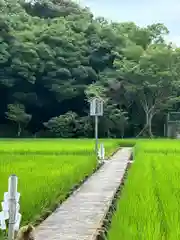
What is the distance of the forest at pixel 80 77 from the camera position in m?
37.7

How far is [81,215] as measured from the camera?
21.0 feet

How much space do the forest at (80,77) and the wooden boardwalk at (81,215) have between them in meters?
28.1

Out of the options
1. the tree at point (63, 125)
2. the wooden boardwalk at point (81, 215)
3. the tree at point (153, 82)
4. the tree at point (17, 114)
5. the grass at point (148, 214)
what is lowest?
the wooden boardwalk at point (81, 215)

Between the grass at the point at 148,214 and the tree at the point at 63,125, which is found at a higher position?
the tree at the point at 63,125

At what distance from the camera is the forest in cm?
3766

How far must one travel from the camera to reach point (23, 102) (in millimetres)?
39031

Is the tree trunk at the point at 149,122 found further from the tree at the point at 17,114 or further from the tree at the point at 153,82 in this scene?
the tree at the point at 17,114

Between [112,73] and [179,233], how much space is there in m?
37.2

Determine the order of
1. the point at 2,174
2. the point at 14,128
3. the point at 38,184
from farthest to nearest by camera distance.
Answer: the point at 14,128
the point at 2,174
the point at 38,184

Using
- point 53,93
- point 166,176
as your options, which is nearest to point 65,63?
point 53,93

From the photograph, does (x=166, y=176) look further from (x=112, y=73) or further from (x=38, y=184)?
(x=112, y=73)

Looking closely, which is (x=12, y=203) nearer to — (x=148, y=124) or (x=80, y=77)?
(x=148, y=124)

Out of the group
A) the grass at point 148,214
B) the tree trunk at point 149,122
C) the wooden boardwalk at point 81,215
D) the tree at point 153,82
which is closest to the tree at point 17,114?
the tree at point 153,82

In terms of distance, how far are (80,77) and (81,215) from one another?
111ft
